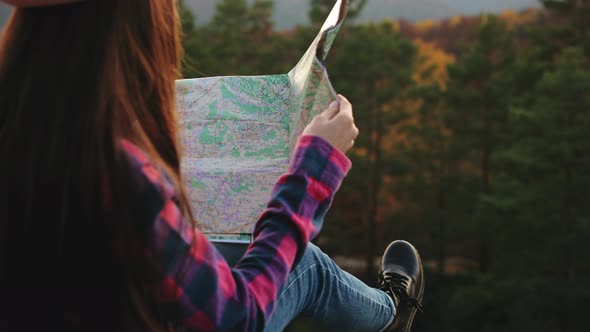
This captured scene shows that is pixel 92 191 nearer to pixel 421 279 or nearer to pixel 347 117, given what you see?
pixel 347 117

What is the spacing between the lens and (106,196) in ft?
2.40

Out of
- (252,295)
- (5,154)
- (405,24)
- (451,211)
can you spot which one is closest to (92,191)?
(5,154)

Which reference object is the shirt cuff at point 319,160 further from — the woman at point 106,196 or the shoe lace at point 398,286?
the shoe lace at point 398,286

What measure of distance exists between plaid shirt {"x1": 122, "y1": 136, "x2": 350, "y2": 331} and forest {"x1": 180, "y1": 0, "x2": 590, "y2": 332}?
1286 cm

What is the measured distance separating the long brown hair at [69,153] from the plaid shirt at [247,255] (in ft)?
0.11

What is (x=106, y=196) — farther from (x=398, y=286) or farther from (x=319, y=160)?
(x=398, y=286)

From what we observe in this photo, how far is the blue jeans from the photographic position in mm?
1110

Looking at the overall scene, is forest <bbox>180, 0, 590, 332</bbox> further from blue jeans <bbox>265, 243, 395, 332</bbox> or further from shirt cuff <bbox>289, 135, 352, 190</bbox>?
shirt cuff <bbox>289, 135, 352, 190</bbox>

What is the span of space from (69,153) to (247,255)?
264 millimetres

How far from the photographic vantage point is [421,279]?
1.84 metres

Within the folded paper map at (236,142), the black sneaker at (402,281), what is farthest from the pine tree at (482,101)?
the folded paper map at (236,142)

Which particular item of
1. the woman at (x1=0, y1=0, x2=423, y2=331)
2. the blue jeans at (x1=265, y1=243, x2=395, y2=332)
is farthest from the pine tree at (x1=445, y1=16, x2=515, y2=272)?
the woman at (x1=0, y1=0, x2=423, y2=331)

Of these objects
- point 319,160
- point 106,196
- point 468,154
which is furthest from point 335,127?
point 468,154

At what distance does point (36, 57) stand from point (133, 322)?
32 centimetres
